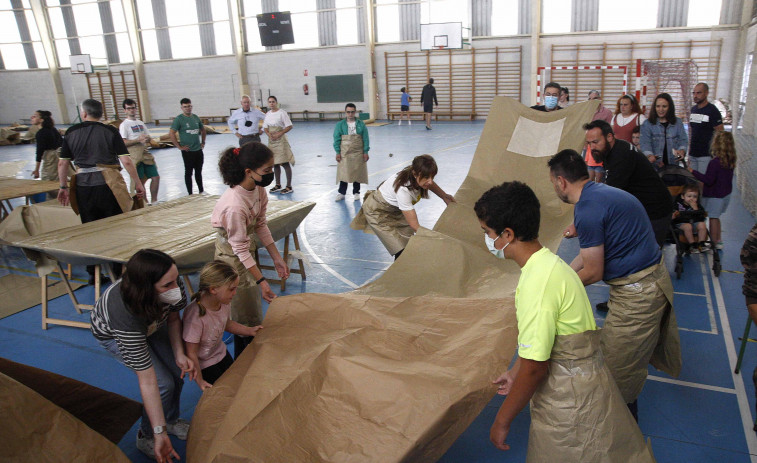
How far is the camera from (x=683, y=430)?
2709mm

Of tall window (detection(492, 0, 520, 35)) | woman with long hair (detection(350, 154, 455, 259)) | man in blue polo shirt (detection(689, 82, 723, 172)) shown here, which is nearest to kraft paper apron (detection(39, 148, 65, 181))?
woman with long hair (detection(350, 154, 455, 259))

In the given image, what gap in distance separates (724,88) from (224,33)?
18.5 meters

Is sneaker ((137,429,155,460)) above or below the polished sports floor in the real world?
above

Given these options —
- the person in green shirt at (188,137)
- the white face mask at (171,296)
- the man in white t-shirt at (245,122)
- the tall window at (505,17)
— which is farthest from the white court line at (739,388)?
the tall window at (505,17)

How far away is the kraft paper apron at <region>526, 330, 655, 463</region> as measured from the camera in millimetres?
1749

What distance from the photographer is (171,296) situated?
2.32 m

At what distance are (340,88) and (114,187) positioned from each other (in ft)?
54.5

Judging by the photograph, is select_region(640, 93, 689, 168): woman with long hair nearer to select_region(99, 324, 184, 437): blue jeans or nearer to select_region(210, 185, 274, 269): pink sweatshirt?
select_region(210, 185, 274, 269): pink sweatshirt

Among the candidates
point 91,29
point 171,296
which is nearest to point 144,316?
point 171,296

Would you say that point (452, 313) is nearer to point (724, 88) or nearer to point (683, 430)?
point (683, 430)

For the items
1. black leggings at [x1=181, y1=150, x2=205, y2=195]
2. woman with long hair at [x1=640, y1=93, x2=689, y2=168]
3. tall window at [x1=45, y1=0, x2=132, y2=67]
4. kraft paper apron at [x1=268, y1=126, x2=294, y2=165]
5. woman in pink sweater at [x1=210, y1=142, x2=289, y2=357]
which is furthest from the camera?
tall window at [x1=45, y1=0, x2=132, y2=67]

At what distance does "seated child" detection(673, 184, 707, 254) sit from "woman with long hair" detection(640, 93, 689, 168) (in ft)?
2.00

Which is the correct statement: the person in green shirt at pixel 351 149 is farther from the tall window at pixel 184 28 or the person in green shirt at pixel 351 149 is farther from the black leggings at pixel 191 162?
the tall window at pixel 184 28

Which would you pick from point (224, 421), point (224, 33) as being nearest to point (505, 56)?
point (224, 33)
